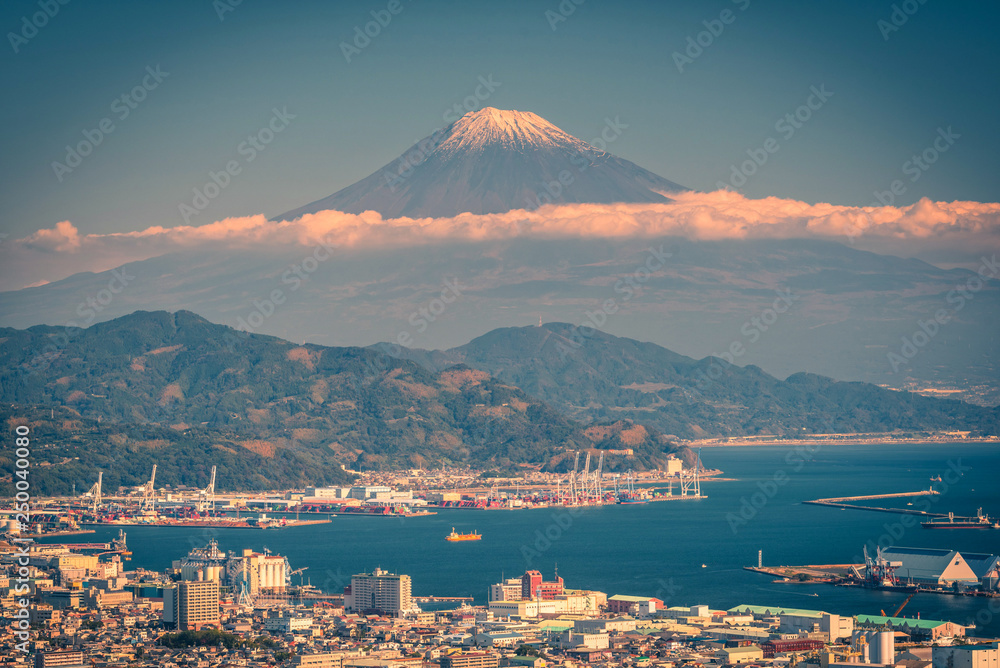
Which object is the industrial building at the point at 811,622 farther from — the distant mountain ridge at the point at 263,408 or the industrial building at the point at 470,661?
the distant mountain ridge at the point at 263,408

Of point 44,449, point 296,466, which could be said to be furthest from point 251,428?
point 44,449

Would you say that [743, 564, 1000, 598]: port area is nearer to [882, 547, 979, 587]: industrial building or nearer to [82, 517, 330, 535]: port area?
[882, 547, 979, 587]: industrial building

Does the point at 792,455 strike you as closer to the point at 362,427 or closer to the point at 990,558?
the point at 362,427

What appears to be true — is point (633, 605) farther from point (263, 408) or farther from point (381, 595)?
point (263, 408)

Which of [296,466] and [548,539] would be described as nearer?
[548,539]

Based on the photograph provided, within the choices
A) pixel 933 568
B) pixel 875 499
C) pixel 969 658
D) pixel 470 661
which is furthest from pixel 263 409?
pixel 969 658

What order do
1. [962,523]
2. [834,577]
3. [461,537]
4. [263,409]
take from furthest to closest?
[263,409], [962,523], [461,537], [834,577]
